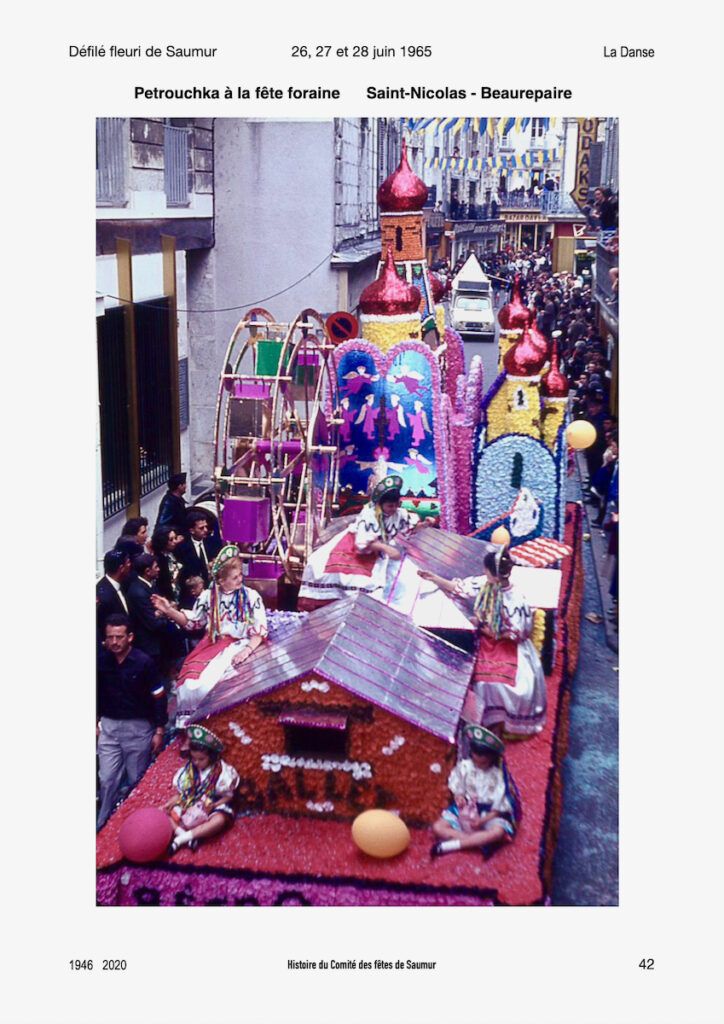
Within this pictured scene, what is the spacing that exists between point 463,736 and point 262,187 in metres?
9.78

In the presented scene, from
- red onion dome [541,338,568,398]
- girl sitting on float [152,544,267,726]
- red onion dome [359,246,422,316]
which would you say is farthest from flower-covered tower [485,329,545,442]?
girl sitting on float [152,544,267,726]

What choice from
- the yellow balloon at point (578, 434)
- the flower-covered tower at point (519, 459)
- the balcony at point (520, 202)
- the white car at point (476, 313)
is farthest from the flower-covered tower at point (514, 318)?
the white car at point (476, 313)

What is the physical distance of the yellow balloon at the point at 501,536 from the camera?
9.27 meters

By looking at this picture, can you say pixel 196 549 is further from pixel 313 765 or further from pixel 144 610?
pixel 313 765

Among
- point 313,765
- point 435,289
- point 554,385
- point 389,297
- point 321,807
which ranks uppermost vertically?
point 435,289

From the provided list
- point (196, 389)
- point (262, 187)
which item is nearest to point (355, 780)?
point (196, 389)

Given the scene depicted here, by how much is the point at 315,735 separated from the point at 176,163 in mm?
7820

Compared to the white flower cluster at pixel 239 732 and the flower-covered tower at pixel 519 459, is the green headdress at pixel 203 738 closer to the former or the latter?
the white flower cluster at pixel 239 732

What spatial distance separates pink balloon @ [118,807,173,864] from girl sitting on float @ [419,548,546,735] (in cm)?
221

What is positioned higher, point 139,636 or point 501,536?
point 501,536

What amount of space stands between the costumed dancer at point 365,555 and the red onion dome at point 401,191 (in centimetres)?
478

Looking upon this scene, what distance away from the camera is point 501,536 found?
9297mm

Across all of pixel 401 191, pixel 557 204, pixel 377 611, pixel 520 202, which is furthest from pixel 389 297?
pixel 520 202

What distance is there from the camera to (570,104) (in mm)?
5883
